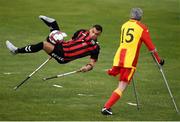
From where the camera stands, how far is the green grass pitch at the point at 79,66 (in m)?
15.9

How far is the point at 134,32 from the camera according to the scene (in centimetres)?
1546

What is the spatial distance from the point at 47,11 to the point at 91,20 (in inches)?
137

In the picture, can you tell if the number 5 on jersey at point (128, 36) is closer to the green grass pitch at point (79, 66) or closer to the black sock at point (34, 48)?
the green grass pitch at point (79, 66)

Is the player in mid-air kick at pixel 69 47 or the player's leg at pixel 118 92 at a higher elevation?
the player in mid-air kick at pixel 69 47

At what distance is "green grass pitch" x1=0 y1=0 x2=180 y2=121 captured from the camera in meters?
15.9

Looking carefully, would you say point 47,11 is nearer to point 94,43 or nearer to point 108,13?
point 108,13

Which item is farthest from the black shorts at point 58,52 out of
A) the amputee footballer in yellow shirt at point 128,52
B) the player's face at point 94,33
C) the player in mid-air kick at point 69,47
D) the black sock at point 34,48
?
the amputee footballer in yellow shirt at point 128,52

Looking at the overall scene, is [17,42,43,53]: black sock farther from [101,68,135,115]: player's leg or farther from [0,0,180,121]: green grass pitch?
[101,68,135,115]: player's leg

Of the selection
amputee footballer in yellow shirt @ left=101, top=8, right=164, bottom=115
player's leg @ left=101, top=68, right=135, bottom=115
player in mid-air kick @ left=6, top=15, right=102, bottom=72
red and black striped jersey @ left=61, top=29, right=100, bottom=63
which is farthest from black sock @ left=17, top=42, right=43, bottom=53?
player's leg @ left=101, top=68, right=135, bottom=115

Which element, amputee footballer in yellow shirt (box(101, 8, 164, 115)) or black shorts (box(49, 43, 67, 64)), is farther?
black shorts (box(49, 43, 67, 64))

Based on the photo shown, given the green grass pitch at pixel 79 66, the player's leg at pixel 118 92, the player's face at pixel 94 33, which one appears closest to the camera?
the player's leg at pixel 118 92

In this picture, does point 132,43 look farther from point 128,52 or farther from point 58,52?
point 58,52

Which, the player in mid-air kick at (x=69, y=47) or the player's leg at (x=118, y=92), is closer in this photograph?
the player's leg at (x=118, y=92)

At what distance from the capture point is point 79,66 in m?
23.6
